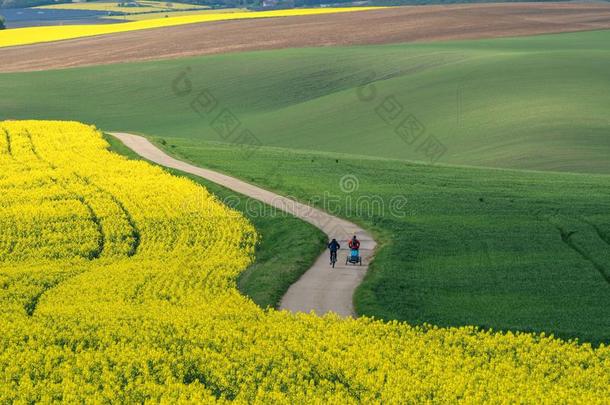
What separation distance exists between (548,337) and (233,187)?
2619 cm

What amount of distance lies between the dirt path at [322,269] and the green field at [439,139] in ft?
2.56

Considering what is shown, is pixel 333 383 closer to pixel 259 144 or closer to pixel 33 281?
pixel 33 281

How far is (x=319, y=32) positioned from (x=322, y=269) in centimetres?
8390

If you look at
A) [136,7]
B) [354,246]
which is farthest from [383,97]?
[136,7]

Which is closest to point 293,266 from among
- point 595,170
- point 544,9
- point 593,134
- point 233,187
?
point 233,187

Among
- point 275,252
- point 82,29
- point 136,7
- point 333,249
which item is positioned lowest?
point 136,7

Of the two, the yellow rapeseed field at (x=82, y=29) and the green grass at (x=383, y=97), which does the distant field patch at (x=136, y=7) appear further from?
the green grass at (x=383, y=97)

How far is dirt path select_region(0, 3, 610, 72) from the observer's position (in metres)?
112

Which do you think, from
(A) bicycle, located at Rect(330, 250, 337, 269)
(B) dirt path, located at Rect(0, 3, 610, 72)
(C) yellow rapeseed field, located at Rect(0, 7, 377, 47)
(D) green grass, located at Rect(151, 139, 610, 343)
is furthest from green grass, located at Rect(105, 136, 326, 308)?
(C) yellow rapeseed field, located at Rect(0, 7, 377, 47)

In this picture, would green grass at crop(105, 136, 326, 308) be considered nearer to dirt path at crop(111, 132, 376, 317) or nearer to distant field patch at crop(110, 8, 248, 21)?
dirt path at crop(111, 132, 376, 317)

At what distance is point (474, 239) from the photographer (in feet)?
132

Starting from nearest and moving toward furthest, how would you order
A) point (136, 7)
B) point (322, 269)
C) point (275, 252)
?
1. point (322, 269)
2. point (275, 252)
3. point (136, 7)

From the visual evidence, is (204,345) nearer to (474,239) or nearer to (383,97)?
(474,239)

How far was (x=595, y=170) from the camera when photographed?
6178cm
